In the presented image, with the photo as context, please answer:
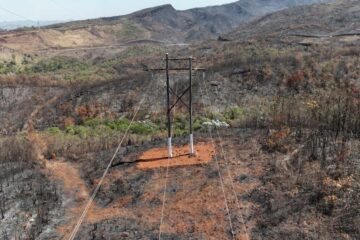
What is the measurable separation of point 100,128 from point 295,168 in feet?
37.7

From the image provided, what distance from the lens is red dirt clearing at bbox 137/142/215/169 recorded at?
15.1m

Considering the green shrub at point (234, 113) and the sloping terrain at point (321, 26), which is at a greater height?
the sloping terrain at point (321, 26)

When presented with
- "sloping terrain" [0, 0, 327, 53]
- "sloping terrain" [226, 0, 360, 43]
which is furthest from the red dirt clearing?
"sloping terrain" [0, 0, 327, 53]

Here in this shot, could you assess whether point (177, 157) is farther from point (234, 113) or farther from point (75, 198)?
point (234, 113)

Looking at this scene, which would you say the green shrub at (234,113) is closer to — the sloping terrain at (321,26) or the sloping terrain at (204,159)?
the sloping terrain at (204,159)

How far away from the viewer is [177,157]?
1554cm

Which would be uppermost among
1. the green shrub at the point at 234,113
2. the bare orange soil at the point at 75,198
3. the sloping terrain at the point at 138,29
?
the sloping terrain at the point at 138,29

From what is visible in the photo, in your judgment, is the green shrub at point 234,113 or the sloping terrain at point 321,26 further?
the sloping terrain at point 321,26

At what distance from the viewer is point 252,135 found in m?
17.3

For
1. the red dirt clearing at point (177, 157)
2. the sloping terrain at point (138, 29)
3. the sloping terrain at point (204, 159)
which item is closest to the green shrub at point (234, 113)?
the sloping terrain at point (204, 159)

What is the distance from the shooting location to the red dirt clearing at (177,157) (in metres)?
15.1

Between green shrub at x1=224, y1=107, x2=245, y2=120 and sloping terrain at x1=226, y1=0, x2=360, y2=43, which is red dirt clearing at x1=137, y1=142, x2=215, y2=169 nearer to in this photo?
green shrub at x1=224, y1=107, x2=245, y2=120

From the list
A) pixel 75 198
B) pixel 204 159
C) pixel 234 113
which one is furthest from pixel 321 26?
pixel 75 198

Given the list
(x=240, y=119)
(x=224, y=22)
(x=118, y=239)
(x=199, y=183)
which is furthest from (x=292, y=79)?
(x=224, y=22)
